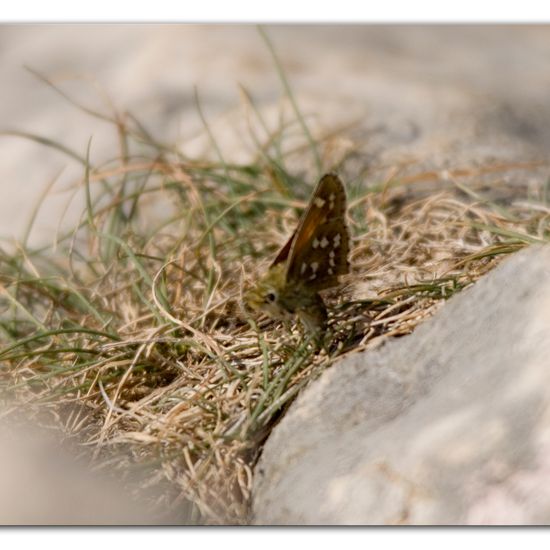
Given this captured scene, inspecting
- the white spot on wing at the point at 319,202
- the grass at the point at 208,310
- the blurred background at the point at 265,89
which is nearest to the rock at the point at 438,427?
the grass at the point at 208,310

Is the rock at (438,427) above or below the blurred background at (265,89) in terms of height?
below

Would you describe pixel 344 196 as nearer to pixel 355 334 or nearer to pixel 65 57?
pixel 355 334

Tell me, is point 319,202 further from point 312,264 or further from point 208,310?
point 208,310

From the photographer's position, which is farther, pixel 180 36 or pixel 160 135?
pixel 180 36

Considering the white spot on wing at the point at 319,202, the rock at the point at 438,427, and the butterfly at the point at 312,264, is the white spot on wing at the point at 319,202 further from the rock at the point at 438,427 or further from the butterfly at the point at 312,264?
the rock at the point at 438,427

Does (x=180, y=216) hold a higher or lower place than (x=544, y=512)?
higher

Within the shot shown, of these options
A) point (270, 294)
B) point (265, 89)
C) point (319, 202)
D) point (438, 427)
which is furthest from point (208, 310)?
point (265, 89)

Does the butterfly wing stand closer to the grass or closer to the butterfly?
the butterfly

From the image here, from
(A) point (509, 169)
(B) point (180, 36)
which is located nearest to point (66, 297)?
(A) point (509, 169)
